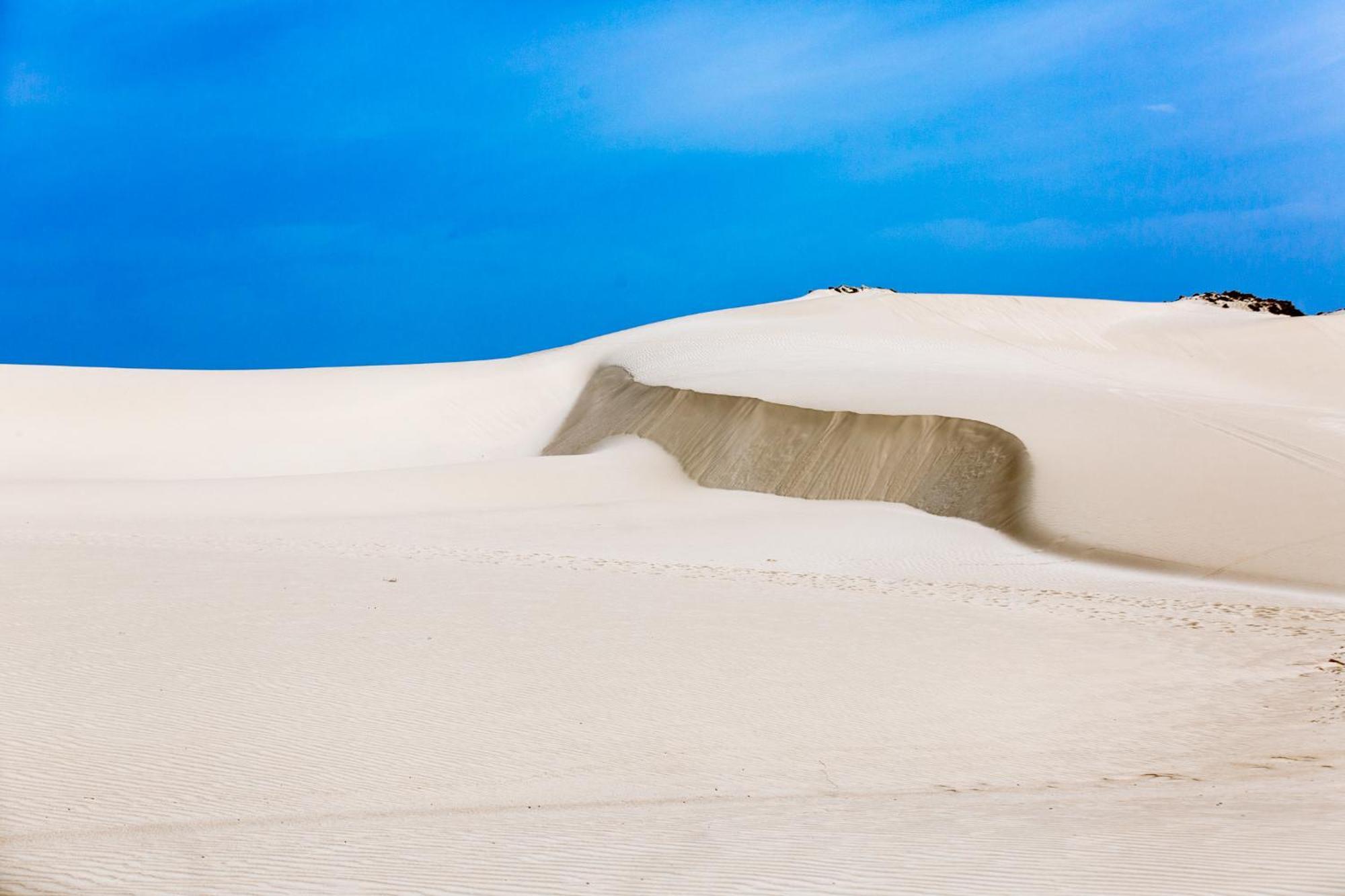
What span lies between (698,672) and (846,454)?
598 inches

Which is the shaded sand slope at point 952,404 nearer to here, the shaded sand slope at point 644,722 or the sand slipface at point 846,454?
the sand slipface at point 846,454

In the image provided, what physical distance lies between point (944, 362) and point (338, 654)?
2577 centimetres

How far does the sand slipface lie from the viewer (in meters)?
23.7

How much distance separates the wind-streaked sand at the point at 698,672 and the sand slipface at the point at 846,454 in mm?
399

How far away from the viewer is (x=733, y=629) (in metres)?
13.7

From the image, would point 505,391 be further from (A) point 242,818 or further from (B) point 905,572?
(A) point 242,818

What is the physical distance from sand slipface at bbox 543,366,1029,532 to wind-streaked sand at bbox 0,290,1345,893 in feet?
1.31

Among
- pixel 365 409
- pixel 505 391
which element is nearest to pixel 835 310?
pixel 505 391

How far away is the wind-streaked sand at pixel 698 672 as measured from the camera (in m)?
6.70

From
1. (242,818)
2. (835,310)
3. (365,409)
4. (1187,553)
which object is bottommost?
(242,818)

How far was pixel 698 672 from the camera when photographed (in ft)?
38.8

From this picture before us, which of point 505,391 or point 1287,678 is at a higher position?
point 505,391

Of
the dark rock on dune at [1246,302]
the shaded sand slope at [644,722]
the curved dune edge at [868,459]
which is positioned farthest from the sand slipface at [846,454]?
the dark rock on dune at [1246,302]

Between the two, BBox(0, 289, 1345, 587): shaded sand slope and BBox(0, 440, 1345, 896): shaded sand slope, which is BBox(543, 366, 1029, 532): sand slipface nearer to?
BBox(0, 289, 1345, 587): shaded sand slope
